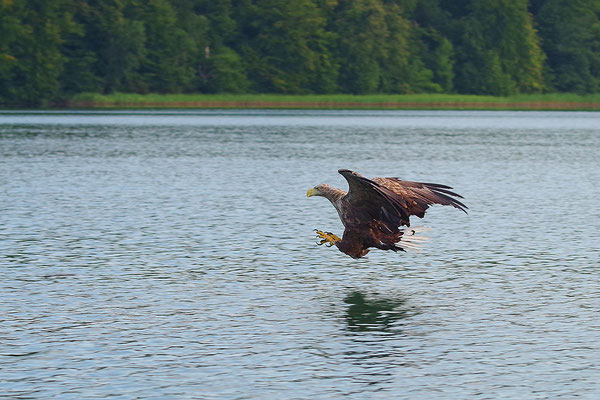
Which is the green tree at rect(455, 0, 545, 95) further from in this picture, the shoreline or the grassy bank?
the shoreline

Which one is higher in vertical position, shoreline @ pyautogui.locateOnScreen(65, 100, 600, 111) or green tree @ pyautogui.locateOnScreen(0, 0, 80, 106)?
green tree @ pyautogui.locateOnScreen(0, 0, 80, 106)

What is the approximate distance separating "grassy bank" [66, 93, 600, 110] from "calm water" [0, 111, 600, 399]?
74026mm

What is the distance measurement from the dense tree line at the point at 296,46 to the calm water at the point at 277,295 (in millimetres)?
71518

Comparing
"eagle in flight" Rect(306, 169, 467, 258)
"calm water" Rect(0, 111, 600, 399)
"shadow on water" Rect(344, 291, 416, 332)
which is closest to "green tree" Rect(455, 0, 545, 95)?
"calm water" Rect(0, 111, 600, 399)

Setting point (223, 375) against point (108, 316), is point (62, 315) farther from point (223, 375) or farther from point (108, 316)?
point (223, 375)

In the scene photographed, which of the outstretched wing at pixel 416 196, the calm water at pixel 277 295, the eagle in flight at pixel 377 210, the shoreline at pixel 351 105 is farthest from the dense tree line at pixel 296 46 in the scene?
the eagle in flight at pixel 377 210

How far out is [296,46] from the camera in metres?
113

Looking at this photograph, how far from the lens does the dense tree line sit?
102688 mm

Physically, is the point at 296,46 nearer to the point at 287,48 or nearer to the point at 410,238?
the point at 287,48

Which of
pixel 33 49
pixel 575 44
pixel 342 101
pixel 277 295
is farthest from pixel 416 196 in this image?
pixel 575 44

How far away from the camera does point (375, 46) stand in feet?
387

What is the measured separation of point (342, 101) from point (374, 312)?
339 ft

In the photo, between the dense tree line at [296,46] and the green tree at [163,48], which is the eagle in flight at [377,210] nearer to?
the dense tree line at [296,46]

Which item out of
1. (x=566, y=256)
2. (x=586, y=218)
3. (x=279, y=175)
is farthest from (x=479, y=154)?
(x=566, y=256)
